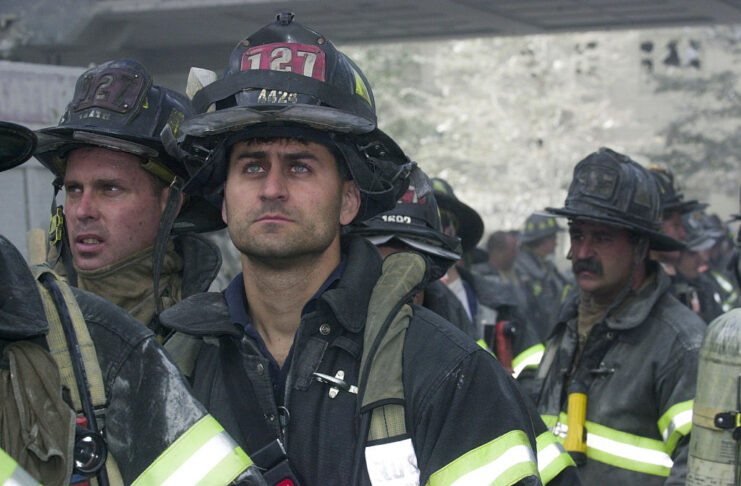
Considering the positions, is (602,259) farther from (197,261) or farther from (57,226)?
(57,226)

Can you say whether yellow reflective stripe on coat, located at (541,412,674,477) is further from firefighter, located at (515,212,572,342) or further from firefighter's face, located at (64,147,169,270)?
firefighter, located at (515,212,572,342)

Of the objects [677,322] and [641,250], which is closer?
[677,322]

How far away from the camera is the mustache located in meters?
5.63

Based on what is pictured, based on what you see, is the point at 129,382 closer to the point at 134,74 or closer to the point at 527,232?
the point at 134,74

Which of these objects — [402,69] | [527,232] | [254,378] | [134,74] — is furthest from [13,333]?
[402,69]

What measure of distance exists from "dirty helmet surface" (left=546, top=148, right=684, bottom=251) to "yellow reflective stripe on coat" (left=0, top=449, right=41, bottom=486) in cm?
413

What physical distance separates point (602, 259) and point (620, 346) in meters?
0.56

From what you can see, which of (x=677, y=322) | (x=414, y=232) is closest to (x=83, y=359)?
(x=414, y=232)

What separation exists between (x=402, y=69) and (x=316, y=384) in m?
31.0

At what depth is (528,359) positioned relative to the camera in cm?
643

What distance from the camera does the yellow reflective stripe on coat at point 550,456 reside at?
11.1ft

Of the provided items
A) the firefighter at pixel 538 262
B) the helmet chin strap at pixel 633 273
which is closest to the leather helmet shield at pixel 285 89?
the helmet chin strap at pixel 633 273

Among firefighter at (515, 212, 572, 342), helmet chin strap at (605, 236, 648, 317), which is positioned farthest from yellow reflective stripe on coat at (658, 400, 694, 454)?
firefighter at (515, 212, 572, 342)

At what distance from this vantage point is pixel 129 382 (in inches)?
94.8
